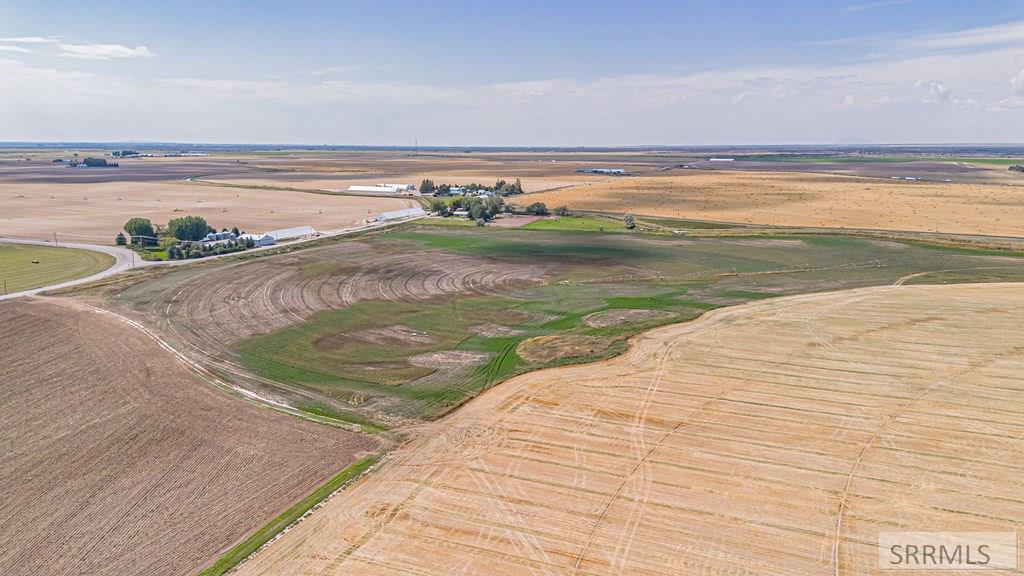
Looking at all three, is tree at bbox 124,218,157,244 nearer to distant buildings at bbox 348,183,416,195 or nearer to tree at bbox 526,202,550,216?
tree at bbox 526,202,550,216

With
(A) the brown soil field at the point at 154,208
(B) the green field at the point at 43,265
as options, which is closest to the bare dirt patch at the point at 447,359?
(B) the green field at the point at 43,265

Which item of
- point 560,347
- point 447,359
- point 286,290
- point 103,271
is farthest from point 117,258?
point 560,347

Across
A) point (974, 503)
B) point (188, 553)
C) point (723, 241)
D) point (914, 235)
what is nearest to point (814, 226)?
point (914, 235)

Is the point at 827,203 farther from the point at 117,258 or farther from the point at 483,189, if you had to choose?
the point at 117,258

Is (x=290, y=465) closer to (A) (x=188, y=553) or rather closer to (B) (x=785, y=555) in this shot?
(A) (x=188, y=553)

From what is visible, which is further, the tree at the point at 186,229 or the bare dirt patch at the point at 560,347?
the tree at the point at 186,229

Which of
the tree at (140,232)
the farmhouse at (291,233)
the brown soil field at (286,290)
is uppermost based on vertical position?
the tree at (140,232)

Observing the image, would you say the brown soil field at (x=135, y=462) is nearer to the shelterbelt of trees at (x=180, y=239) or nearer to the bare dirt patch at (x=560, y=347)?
the bare dirt patch at (x=560, y=347)

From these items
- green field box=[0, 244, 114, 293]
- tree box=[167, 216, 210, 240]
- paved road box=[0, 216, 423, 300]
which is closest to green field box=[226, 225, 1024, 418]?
paved road box=[0, 216, 423, 300]
